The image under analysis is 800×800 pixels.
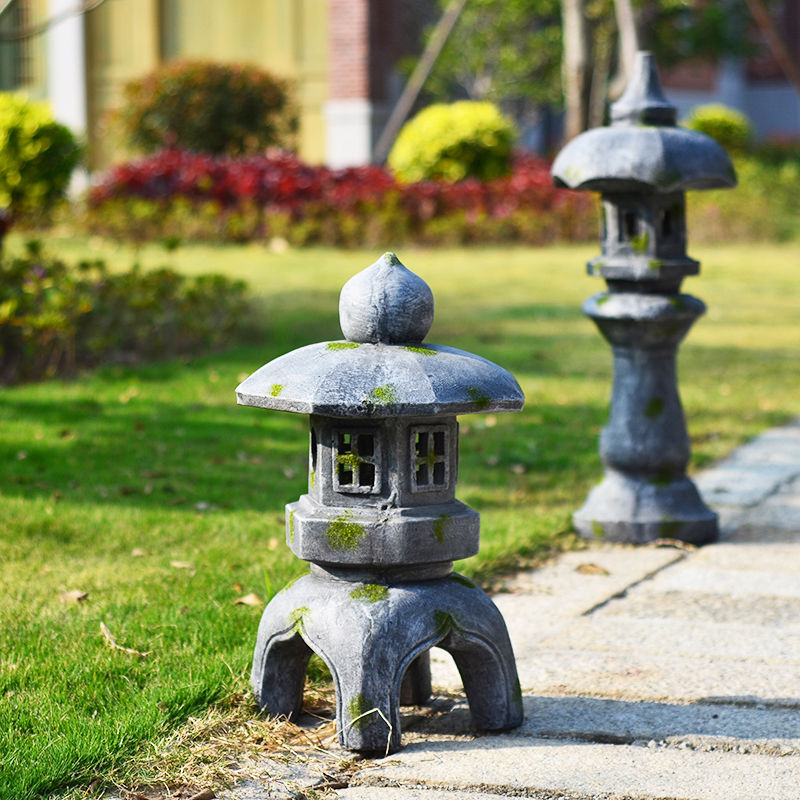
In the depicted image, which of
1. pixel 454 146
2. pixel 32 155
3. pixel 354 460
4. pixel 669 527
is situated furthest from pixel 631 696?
pixel 454 146

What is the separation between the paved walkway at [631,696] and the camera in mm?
2695

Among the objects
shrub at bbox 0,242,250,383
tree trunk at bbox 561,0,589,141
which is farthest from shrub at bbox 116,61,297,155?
shrub at bbox 0,242,250,383

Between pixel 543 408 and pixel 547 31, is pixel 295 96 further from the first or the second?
pixel 543 408

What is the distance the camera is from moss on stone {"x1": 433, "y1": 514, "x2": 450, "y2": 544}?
2933 mm

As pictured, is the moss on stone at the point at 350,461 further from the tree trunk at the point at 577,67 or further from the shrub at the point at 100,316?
the tree trunk at the point at 577,67

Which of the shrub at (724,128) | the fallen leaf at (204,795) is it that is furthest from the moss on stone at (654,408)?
the shrub at (724,128)

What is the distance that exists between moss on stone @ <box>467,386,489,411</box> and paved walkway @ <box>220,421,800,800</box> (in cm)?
74

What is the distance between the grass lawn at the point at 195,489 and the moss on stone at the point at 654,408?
0.51 meters

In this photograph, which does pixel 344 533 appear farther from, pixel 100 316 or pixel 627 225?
pixel 100 316

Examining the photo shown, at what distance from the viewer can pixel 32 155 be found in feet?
33.5

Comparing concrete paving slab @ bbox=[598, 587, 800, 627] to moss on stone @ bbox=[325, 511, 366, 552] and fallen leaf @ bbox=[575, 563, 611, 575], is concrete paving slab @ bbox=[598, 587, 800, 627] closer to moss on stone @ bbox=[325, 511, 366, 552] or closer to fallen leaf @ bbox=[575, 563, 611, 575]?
fallen leaf @ bbox=[575, 563, 611, 575]

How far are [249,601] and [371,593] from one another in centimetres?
Result: 96

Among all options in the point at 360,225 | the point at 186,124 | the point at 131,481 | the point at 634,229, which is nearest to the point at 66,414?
the point at 131,481

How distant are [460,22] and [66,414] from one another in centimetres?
1782
